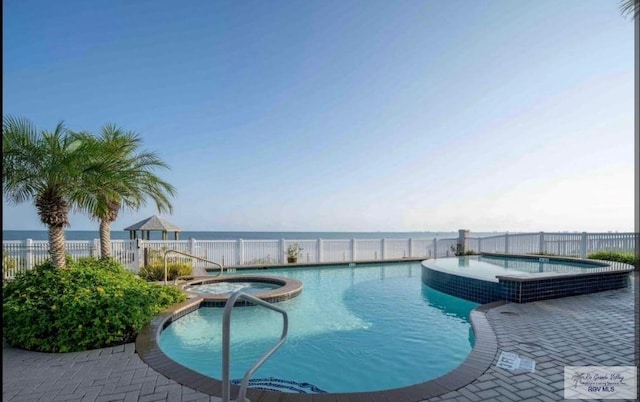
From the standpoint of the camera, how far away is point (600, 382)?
3.37 meters

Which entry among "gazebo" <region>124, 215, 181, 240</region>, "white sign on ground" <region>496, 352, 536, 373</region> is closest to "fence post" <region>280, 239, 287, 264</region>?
"gazebo" <region>124, 215, 181, 240</region>

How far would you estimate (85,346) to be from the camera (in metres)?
4.27

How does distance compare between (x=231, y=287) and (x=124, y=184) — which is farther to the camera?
(x=231, y=287)

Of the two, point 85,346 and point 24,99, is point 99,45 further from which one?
point 85,346

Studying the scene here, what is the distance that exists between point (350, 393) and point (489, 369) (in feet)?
5.25

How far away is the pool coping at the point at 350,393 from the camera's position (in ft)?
9.95

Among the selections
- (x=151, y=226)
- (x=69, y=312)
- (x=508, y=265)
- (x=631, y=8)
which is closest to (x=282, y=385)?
(x=69, y=312)

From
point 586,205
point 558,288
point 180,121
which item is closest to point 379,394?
point 558,288

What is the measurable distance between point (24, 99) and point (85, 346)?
6.84 metres

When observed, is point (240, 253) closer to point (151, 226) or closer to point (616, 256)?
point (151, 226)

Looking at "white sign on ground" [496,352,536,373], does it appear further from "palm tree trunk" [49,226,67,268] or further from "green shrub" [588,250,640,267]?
"green shrub" [588,250,640,267]

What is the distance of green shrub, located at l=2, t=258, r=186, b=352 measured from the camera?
169 inches

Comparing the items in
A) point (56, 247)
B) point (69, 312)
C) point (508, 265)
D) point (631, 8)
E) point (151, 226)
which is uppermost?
point (631, 8)

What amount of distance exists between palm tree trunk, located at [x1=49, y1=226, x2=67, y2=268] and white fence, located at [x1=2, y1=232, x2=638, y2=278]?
5180 millimetres
